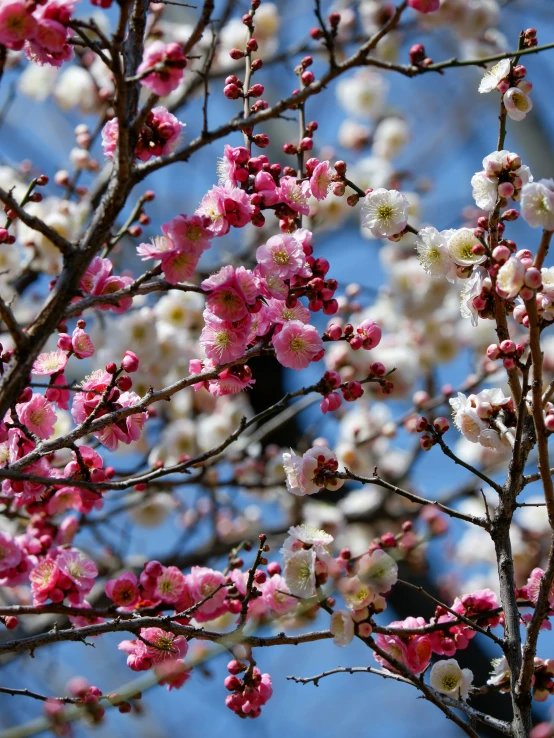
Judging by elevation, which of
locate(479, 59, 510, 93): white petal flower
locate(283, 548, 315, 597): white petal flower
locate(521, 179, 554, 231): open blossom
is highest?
locate(479, 59, 510, 93): white petal flower

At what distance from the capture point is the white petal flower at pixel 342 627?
4.86 ft

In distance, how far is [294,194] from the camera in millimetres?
1768

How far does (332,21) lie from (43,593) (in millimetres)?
1441

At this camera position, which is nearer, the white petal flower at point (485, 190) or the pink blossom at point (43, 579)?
the white petal flower at point (485, 190)

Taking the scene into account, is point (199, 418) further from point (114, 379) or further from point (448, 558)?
point (114, 379)

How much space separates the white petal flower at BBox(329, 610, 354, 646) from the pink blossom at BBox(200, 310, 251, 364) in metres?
0.55

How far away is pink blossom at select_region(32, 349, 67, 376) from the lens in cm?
179

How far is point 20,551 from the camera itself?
76.5 inches

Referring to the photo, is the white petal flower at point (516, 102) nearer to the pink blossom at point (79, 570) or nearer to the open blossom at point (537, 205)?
the open blossom at point (537, 205)

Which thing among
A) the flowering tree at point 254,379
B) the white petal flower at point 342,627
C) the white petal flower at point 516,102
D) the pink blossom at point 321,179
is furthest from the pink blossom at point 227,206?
the white petal flower at point 342,627

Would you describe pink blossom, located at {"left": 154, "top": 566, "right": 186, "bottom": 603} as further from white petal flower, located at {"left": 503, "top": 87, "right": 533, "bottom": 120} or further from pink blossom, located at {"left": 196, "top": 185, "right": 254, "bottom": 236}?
white petal flower, located at {"left": 503, "top": 87, "right": 533, "bottom": 120}

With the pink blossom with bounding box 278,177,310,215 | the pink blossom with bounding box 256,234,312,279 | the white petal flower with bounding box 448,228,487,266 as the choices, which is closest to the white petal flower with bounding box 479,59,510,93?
the white petal flower with bounding box 448,228,487,266

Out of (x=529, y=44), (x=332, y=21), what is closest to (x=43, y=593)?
(x=332, y=21)

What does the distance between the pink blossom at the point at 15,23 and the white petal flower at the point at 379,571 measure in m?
1.19
